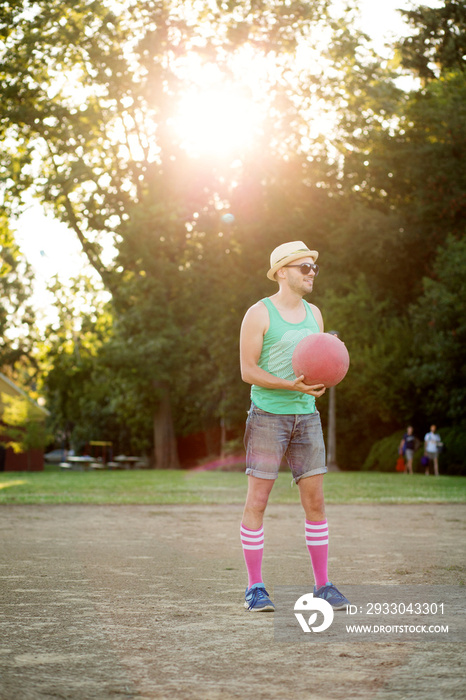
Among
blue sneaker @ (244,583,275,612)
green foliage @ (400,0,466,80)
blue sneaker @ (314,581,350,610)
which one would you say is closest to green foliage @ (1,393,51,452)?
green foliage @ (400,0,466,80)

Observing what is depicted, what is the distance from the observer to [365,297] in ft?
131

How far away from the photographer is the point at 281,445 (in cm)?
594

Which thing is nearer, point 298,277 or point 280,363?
point 280,363

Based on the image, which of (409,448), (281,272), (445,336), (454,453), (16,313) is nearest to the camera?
(281,272)

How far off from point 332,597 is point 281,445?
0.95m

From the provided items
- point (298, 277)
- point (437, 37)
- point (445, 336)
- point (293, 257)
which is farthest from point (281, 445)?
point (437, 37)

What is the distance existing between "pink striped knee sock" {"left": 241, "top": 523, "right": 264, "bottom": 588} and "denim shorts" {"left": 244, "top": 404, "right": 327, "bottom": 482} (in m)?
0.38

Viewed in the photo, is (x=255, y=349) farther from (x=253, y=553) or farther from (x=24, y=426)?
(x=24, y=426)

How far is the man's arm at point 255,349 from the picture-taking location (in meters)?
5.89

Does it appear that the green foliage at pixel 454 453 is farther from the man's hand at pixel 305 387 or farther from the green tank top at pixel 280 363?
the man's hand at pixel 305 387

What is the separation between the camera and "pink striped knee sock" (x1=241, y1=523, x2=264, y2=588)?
5906 millimetres

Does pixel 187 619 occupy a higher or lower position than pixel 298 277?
lower

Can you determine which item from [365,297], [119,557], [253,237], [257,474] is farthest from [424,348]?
[257,474]

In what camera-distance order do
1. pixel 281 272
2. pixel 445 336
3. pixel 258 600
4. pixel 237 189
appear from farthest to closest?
pixel 237 189 → pixel 445 336 → pixel 281 272 → pixel 258 600
